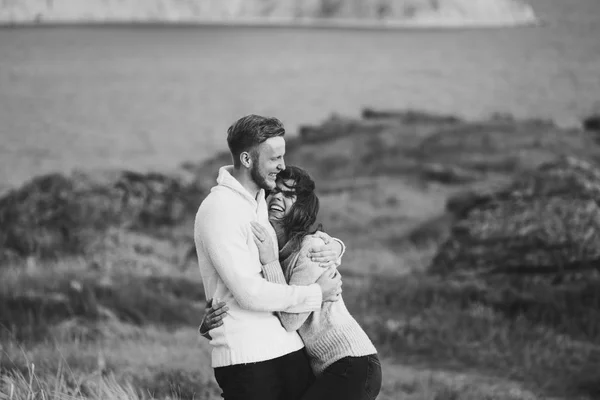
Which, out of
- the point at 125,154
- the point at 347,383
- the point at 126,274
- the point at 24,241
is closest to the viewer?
the point at 347,383

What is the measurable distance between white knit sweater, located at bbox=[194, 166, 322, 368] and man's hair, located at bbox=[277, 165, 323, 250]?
7 centimetres

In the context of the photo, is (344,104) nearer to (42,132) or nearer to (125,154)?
(125,154)

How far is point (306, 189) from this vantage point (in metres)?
2.75

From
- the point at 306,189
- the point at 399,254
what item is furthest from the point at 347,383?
the point at 399,254

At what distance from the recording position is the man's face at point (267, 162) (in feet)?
8.65

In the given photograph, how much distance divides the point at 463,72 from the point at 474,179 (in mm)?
2327

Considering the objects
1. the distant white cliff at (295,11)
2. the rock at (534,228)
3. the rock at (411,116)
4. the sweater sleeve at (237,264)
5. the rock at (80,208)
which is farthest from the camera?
the rock at (411,116)


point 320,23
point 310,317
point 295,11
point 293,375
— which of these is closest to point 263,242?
point 310,317

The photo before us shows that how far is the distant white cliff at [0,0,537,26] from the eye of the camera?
15.0m

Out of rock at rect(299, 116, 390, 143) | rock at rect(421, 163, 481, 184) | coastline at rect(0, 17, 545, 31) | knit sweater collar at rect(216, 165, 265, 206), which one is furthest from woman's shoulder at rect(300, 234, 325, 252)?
rock at rect(299, 116, 390, 143)

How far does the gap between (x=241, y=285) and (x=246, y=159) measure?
0.40 meters

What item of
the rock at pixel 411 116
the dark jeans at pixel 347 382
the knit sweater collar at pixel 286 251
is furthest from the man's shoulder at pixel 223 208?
the rock at pixel 411 116

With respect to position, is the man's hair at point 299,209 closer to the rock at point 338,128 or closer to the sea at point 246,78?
the sea at point 246,78

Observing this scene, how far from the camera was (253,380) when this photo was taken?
265 centimetres
